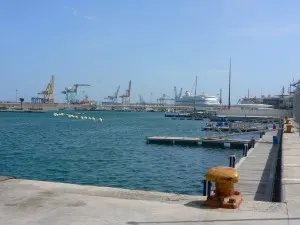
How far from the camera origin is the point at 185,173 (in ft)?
85.2

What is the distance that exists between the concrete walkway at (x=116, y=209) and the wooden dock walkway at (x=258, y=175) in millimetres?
5205

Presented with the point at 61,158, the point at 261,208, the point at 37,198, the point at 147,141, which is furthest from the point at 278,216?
the point at 147,141

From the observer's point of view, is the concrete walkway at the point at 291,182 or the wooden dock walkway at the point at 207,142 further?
the wooden dock walkway at the point at 207,142

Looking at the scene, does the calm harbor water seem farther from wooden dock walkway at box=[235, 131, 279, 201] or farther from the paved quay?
the paved quay

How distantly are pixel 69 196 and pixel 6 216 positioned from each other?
175cm

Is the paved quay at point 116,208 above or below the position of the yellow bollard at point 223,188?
below

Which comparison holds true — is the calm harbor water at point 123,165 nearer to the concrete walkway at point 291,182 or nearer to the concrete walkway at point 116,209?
the concrete walkway at point 291,182

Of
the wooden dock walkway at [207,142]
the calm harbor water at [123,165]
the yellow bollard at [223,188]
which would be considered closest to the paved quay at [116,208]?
the yellow bollard at [223,188]

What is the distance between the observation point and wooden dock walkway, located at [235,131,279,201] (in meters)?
14.5

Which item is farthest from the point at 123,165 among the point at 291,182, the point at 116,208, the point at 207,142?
the point at 116,208

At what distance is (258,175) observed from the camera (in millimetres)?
18297

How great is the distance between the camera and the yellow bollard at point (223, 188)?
8.34 m

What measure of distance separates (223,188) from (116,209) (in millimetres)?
2183

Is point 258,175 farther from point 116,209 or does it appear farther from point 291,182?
point 116,209
